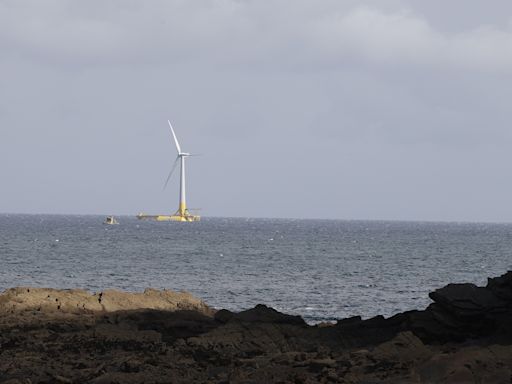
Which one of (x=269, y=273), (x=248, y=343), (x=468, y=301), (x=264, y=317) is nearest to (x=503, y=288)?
(x=468, y=301)

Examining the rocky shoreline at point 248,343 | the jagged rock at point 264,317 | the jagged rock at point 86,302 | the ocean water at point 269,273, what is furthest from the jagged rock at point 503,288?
the ocean water at point 269,273

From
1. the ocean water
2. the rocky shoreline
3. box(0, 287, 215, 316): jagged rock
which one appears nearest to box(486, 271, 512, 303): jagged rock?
the rocky shoreline

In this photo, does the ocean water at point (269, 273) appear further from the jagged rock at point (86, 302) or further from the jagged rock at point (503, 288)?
the jagged rock at point (503, 288)

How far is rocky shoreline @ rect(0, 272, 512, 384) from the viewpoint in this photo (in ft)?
72.4

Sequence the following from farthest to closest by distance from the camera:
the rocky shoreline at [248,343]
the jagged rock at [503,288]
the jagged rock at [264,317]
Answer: the jagged rock at [264,317] < the jagged rock at [503,288] < the rocky shoreline at [248,343]

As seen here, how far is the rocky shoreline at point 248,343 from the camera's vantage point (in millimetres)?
22078

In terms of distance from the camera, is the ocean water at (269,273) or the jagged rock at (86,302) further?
the ocean water at (269,273)

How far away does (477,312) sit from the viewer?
26.9 metres

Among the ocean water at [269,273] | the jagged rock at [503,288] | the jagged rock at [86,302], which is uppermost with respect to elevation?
the jagged rock at [503,288]

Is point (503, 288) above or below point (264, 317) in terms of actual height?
above

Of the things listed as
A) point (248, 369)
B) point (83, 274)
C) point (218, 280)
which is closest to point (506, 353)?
point (248, 369)

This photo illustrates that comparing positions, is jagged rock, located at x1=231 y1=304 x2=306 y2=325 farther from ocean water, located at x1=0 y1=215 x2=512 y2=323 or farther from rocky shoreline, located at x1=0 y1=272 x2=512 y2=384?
ocean water, located at x1=0 y1=215 x2=512 y2=323

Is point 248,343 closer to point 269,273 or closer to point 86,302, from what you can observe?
point 86,302

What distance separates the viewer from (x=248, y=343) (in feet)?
93.1
